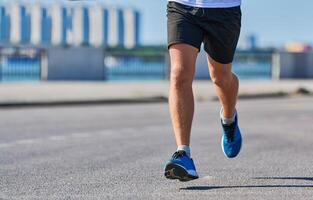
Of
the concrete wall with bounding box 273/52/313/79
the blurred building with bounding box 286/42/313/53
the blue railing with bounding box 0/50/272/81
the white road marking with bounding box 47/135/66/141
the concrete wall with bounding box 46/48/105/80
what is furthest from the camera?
the blurred building with bounding box 286/42/313/53

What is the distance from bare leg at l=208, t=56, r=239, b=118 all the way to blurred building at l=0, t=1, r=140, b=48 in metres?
19.9

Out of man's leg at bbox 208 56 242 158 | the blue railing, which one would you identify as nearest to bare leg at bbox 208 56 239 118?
man's leg at bbox 208 56 242 158

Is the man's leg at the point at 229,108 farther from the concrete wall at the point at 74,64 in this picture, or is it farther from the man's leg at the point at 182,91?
the concrete wall at the point at 74,64

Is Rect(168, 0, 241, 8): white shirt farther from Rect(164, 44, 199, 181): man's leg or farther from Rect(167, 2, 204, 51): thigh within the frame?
Rect(164, 44, 199, 181): man's leg

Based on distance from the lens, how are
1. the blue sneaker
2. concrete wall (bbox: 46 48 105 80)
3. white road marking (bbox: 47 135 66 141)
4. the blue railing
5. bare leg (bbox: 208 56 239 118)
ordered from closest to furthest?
the blue sneaker
bare leg (bbox: 208 56 239 118)
white road marking (bbox: 47 135 66 141)
concrete wall (bbox: 46 48 105 80)
the blue railing

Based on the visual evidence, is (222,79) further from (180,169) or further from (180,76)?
(180,169)

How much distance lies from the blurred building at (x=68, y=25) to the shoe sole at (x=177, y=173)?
2080 cm

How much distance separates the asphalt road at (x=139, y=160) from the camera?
17.9 feet

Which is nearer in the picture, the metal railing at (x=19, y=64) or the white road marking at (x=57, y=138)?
the white road marking at (x=57, y=138)

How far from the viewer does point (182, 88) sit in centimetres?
573

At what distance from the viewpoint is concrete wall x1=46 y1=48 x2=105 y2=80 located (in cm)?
3112

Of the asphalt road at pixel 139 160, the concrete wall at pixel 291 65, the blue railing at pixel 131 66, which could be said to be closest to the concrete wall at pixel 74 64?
the blue railing at pixel 131 66

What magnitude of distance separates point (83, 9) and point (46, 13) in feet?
22.4

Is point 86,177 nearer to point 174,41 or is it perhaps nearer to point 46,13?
point 174,41
